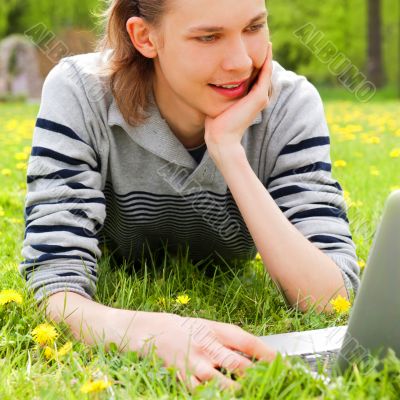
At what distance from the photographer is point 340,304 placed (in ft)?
7.06

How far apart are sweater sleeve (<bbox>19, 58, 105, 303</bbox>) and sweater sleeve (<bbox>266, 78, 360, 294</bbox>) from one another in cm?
61

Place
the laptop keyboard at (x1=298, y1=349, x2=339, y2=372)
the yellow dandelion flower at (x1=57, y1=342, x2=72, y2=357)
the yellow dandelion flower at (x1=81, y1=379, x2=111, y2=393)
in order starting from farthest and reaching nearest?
the yellow dandelion flower at (x1=57, y1=342, x2=72, y2=357) < the laptop keyboard at (x1=298, y1=349, x2=339, y2=372) < the yellow dandelion flower at (x1=81, y1=379, x2=111, y2=393)

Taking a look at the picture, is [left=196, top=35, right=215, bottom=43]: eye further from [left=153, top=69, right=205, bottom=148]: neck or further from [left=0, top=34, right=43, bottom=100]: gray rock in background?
[left=0, top=34, right=43, bottom=100]: gray rock in background

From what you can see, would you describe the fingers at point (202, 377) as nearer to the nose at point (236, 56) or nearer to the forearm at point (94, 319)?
the forearm at point (94, 319)

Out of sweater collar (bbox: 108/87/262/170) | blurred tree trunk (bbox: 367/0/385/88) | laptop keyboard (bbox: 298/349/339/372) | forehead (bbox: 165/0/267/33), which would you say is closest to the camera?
laptop keyboard (bbox: 298/349/339/372)

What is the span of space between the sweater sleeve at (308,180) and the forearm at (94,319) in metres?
0.70

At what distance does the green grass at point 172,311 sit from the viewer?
159 centimetres

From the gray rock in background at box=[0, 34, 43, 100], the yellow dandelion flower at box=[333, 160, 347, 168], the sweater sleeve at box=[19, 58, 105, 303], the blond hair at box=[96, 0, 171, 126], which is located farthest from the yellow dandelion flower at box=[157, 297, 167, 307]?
the gray rock in background at box=[0, 34, 43, 100]

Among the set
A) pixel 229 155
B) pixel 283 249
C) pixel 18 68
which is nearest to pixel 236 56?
pixel 229 155

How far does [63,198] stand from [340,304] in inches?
35.7

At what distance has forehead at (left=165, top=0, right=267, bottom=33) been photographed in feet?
6.61

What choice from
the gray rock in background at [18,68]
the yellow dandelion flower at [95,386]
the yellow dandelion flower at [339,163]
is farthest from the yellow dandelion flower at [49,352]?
the gray rock in background at [18,68]

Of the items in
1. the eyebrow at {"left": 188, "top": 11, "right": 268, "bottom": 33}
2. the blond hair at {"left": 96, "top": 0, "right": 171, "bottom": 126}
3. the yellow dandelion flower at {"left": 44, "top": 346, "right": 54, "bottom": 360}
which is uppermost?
A: the eyebrow at {"left": 188, "top": 11, "right": 268, "bottom": 33}

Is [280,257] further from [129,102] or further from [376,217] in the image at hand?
[376,217]
